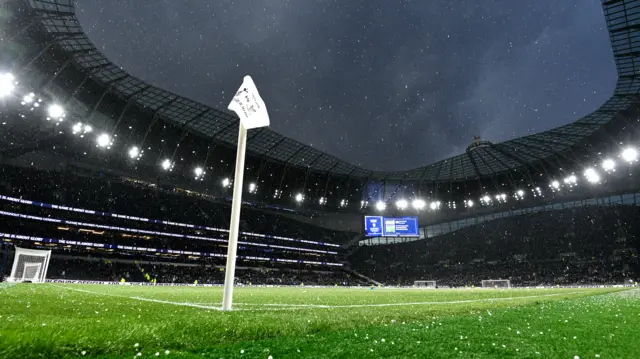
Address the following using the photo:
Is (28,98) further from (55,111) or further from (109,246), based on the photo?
(109,246)

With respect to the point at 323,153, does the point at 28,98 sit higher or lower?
lower

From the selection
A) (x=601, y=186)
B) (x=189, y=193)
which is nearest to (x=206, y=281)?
(x=189, y=193)

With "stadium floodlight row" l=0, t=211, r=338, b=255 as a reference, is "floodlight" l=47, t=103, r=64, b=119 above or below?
above

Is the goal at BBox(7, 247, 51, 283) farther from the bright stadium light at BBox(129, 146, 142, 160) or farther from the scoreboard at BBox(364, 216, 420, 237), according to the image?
the scoreboard at BBox(364, 216, 420, 237)

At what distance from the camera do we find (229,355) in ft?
9.91

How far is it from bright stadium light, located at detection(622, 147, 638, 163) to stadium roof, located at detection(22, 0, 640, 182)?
17.2 feet

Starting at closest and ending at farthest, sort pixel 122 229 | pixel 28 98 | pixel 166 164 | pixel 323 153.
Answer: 1. pixel 28 98
2. pixel 122 229
3. pixel 166 164
4. pixel 323 153

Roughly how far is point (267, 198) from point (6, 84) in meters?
46.2

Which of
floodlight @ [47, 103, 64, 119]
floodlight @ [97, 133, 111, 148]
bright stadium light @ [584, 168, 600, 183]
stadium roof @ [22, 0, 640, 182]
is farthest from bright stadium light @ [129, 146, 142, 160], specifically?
bright stadium light @ [584, 168, 600, 183]

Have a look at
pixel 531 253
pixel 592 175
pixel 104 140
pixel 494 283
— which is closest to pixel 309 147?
pixel 104 140

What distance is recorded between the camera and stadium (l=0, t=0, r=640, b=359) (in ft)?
121

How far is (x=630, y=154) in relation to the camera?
148ft

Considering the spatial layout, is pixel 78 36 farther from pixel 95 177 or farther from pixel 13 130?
pixel 95 177

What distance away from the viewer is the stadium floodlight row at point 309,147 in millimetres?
33156
